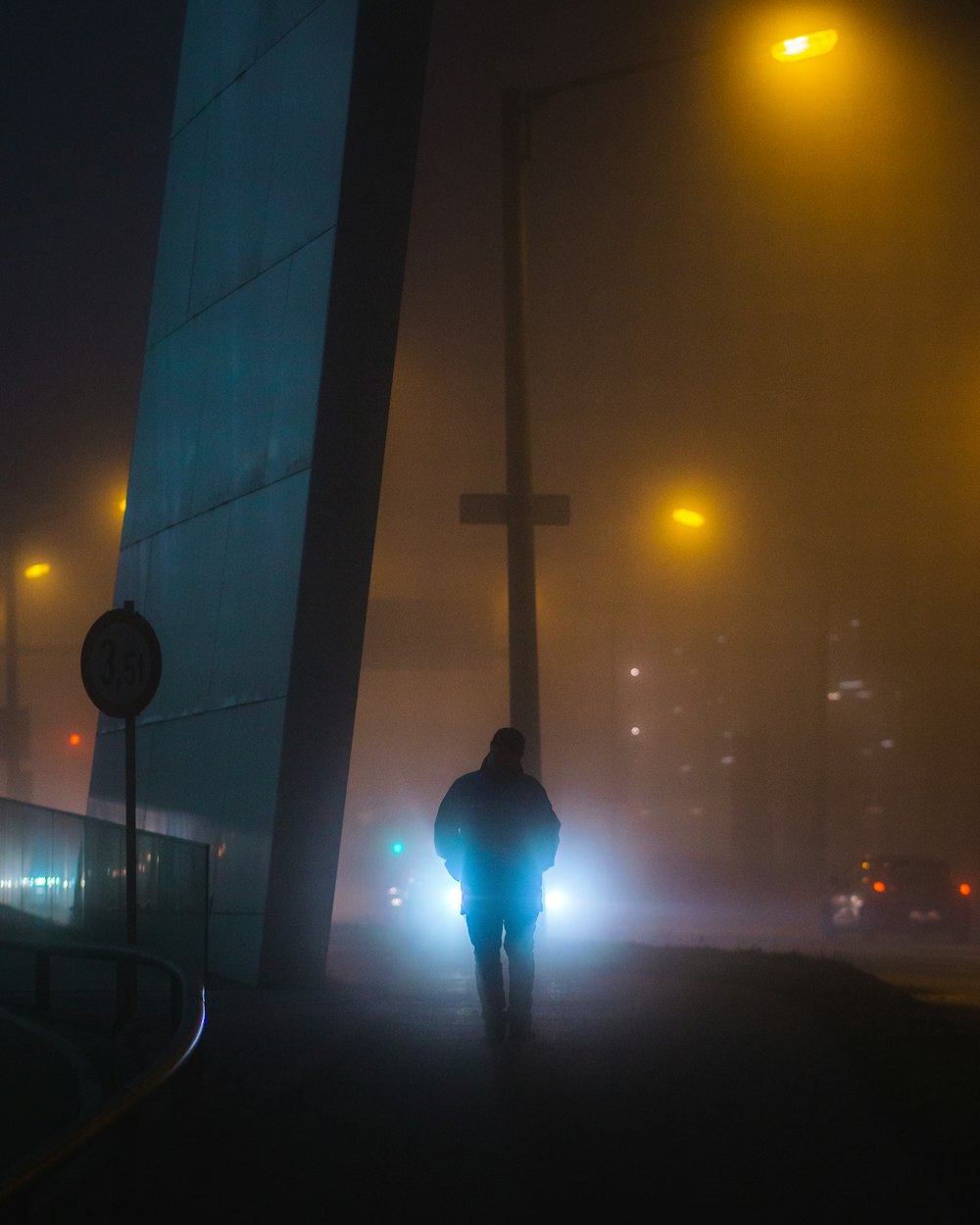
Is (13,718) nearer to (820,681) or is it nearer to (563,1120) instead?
(820,681)

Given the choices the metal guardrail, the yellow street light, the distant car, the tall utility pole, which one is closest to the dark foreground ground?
the metal guardrail

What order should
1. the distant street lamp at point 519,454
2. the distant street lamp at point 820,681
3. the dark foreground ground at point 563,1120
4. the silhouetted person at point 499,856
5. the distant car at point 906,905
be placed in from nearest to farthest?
1. the dark foreground ground at point 563,1120
2. the silhouetted person at point 499,856
3. the distant street lamp at point 519,454
4. the distant car at point 906,905
5. the distant street lamp at point 820,681

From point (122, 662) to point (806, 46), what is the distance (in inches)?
327

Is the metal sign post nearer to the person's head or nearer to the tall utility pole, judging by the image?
the person's head

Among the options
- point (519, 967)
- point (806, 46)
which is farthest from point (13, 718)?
point (519, 967)

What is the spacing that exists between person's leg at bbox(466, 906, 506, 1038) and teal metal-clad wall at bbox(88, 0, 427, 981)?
5039mm

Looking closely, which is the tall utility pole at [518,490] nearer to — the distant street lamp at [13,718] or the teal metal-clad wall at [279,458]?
the teal metal-clad wall at [279,458]

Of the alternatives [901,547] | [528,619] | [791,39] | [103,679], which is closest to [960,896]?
[901,547]

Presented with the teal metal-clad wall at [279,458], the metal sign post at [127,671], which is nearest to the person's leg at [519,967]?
the metal sign post at [127,671]

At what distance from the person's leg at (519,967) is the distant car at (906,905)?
966 inches

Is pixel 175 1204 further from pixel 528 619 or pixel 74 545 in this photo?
pixel 74 545

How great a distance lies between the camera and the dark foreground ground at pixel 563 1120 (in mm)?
6207

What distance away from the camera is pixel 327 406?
50.6 ft

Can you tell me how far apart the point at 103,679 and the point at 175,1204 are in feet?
21.2
